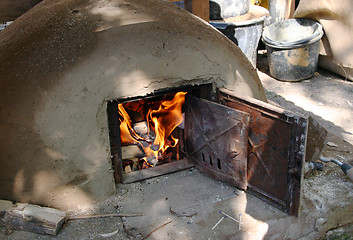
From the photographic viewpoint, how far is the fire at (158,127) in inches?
190

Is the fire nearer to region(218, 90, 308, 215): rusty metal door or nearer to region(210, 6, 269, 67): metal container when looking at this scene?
region(218, 90, 308, 215): rusty metal door

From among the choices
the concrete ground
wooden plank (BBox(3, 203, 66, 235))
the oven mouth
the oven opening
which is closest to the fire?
the oven opening

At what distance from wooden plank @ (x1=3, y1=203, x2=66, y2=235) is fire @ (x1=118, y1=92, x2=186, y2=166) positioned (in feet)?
5.25

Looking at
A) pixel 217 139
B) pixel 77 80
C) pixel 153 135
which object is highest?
pixel 77 80

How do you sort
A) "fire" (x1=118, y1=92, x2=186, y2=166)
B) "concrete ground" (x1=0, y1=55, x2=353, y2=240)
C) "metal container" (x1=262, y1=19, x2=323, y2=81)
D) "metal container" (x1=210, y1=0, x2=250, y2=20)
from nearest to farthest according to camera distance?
1. "concrete ground" (x1=0, y1=55, x2=353, y2=240)
2. "fire" (x1=118, y1=92, x2=186, y2=166)
3. "metal container" (x1=262, y1=19, x2=323, y2=81)
4. "metal container" (x1=210, y1=0, x2=250, y2=20)

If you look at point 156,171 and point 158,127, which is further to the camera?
point 158,127

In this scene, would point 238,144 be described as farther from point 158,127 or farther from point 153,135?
point 153,135

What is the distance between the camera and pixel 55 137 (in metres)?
3.76

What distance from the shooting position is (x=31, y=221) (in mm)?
3727

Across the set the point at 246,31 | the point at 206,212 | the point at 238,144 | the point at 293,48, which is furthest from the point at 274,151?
the point at 246,31

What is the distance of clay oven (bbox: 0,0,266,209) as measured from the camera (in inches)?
147

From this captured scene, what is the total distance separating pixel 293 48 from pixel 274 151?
476 cm

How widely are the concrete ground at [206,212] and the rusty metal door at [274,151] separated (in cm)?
16

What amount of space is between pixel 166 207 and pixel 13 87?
5.97ft
